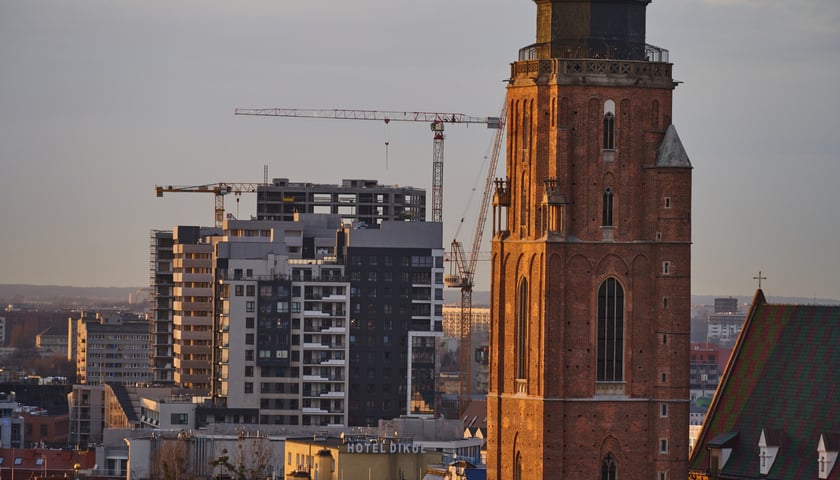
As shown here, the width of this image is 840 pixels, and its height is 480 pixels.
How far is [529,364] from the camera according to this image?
439ft

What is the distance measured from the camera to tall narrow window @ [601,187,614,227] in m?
133

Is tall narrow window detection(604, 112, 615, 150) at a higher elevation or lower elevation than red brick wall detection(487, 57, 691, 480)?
higher

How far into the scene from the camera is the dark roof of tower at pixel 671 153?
5207 inches

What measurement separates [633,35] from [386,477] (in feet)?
203

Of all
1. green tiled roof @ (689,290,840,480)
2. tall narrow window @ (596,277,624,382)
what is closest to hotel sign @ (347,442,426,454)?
green tiled roof @ (689,290,840,480)

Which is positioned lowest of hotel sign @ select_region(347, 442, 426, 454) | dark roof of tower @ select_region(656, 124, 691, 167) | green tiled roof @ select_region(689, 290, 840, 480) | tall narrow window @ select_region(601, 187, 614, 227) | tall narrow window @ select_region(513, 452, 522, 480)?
hotel sign @ select_region(347, 442, 426, 454)

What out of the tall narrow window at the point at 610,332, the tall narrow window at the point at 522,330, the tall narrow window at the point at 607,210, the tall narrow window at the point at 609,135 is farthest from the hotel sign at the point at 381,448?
the tall narrow window at the point at 609,135

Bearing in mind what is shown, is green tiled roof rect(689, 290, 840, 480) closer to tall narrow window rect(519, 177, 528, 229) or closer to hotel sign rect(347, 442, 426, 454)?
tall narrow window rect(519, 177, 528, 229)

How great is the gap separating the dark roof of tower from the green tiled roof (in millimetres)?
13869

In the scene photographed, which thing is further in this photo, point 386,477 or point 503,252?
point 386,477

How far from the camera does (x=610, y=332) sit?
133m

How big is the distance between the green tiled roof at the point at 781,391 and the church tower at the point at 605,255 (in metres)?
7.38

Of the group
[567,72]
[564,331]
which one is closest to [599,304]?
[564,331]

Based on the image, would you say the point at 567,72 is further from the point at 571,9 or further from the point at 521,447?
the point at 521,447
